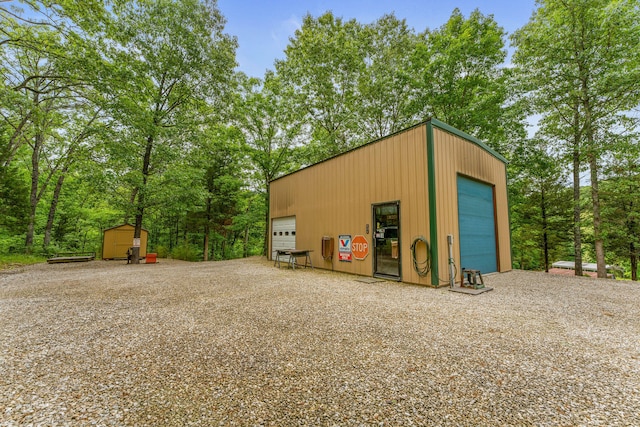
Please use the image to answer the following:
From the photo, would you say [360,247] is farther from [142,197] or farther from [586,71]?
[142,197]

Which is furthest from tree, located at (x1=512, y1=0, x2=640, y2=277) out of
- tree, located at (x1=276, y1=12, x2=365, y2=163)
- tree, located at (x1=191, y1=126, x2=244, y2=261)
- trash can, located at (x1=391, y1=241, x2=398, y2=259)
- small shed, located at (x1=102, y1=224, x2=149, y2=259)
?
small shed, located at (x1=102, y1=224, x2=149, y2=259)

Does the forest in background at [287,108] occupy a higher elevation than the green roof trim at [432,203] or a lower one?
higher

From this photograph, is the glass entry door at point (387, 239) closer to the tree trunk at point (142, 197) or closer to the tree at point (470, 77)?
the tree at point (470, 77)

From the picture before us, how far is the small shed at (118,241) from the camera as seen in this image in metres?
12.6

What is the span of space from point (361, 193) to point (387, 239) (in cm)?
150

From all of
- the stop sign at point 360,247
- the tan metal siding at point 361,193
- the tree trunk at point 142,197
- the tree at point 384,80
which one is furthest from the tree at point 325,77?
the stop sign at point 360,247

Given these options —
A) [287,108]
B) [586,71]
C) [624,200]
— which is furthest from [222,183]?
[624,200]

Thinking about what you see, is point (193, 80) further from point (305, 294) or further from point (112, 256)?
point (305, 294)

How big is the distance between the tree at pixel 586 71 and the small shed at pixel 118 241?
1853cm

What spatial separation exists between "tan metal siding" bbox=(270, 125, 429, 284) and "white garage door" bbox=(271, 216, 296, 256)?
33 centimetres

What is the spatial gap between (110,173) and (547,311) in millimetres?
13499

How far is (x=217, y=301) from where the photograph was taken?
409 centimetres

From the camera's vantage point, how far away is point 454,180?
599 centimetres

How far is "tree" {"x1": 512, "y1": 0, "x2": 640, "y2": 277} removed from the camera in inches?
269
